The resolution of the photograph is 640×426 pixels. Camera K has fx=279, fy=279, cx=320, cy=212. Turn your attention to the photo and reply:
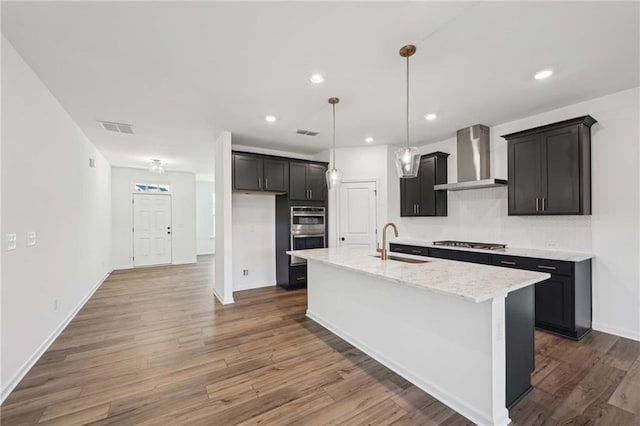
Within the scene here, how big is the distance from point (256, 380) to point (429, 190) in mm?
3927

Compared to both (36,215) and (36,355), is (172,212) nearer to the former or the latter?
(36,215)

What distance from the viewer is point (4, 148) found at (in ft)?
7.04

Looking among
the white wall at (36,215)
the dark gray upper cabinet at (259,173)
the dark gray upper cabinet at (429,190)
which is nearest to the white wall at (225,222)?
the dark gray upper cabinet at (259,173)

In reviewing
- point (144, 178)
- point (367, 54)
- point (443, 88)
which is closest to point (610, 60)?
point (443, 88)

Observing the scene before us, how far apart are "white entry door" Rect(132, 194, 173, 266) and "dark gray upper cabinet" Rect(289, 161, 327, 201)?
482 cm

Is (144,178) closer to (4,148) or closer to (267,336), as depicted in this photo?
(4,148)

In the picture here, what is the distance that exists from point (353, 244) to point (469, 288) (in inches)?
143

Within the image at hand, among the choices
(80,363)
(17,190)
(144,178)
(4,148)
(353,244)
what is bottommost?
(80,363)

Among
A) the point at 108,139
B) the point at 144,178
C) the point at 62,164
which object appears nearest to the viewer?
the point at 62,164

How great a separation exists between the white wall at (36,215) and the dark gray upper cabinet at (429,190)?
16.4 feet

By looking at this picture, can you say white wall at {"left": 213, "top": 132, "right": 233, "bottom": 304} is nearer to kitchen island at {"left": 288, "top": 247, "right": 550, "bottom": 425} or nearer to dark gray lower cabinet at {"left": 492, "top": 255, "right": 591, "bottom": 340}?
kitchen island at {"left": 288, "top": 247, "right": 550, "bottom": 425}

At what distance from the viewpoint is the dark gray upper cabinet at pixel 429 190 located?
4.80 m

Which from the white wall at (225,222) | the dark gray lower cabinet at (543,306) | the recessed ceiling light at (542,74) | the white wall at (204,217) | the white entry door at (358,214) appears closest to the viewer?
the dark gray lower cabinet at (543,306)

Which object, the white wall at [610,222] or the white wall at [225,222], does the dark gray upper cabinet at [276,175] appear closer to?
the white wall at [225,222]
